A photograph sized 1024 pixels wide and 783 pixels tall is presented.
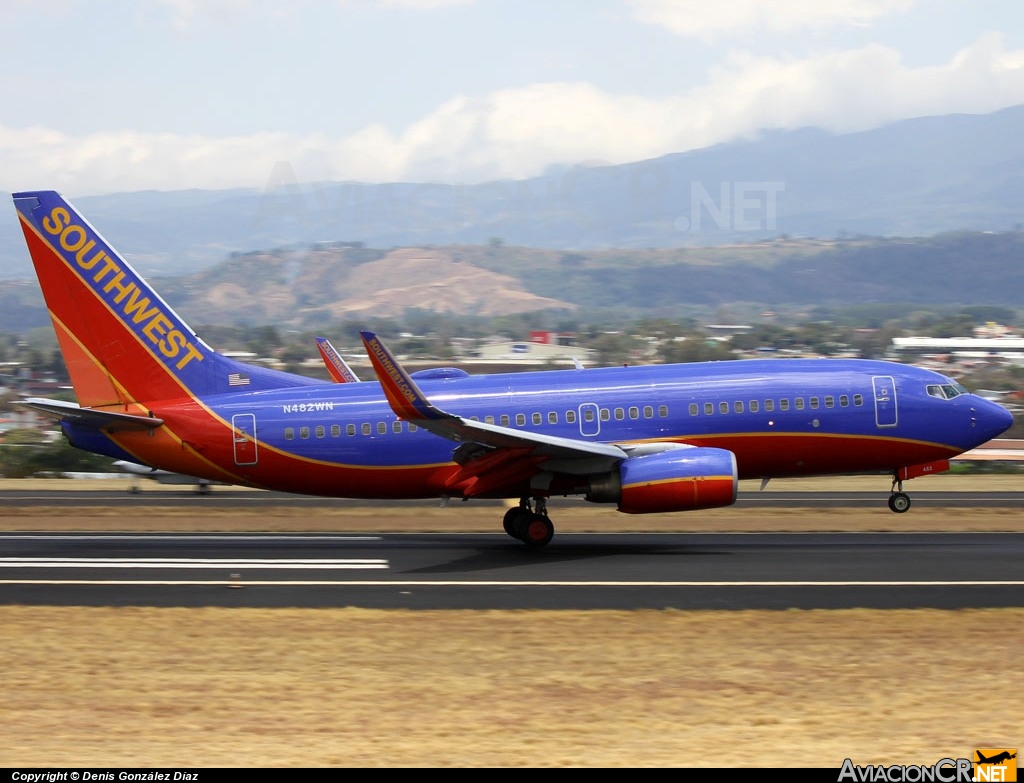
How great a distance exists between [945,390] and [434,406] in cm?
1140

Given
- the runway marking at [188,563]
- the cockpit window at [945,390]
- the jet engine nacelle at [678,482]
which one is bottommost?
the runway marking at [188,563]

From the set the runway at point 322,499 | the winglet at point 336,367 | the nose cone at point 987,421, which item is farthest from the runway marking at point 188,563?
the nose cone at point 987,421

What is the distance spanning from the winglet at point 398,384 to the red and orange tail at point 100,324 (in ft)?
19.6

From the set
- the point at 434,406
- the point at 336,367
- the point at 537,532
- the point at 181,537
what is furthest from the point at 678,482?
the point at 336,367

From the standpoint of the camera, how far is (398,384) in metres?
21.8

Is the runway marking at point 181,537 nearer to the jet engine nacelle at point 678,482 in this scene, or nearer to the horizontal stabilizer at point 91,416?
the horizontal stabilizer at point 91,416

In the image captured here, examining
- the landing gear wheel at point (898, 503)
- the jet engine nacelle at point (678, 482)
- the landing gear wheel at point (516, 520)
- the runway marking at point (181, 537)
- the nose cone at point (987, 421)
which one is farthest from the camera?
the landing gear wheel at point (898, 503)

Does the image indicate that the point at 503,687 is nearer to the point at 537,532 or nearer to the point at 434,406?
the point at 537,532

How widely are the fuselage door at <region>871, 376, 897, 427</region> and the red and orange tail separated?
1427 centimetres

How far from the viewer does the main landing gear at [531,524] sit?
79.9 ft

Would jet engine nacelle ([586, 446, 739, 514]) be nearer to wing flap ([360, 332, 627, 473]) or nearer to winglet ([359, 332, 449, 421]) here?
wing flap ([360, 332, 627, 473])

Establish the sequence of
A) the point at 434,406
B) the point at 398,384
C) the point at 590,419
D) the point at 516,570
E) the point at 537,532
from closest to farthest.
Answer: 1. the point at 516,570
2. the point at 398,384
3. the point at 434,406
4. the point at 537,532
5. the point at 590,419

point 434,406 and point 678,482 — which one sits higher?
point 434,406

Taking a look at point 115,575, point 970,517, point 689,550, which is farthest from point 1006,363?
point 115,575
